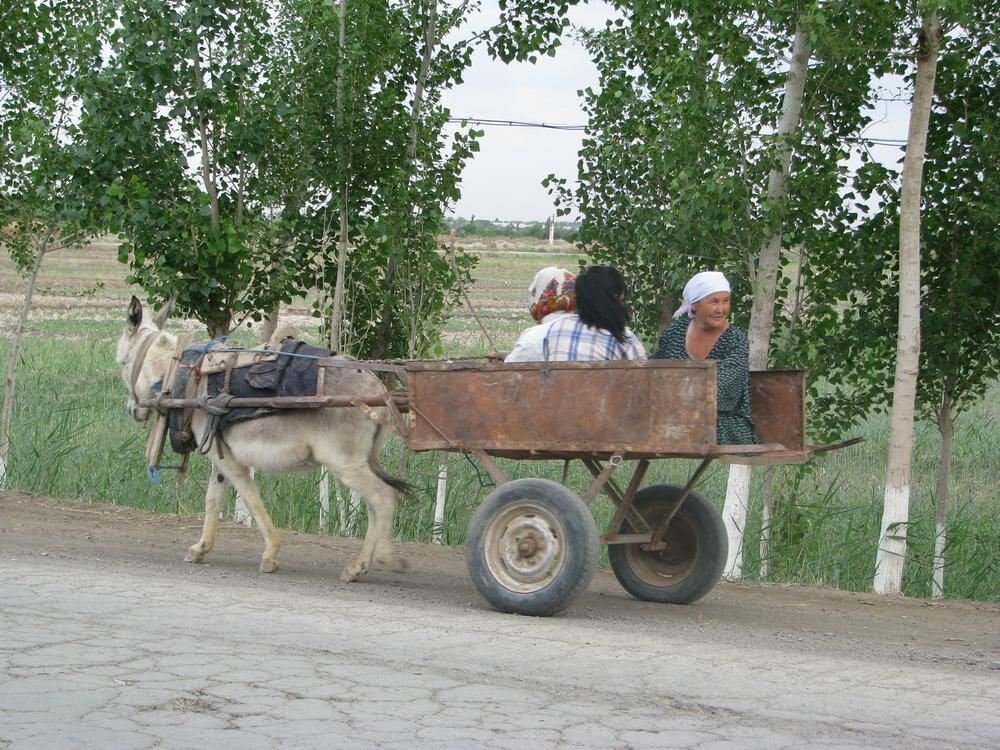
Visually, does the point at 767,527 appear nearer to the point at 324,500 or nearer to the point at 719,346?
the point at 719,346

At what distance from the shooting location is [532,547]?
23.7 ft

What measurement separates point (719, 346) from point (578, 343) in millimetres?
871

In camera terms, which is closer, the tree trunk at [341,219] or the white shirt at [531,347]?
the white shirt at [531,347]

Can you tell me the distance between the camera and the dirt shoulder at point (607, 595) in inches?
281

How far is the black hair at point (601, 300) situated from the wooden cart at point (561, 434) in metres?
0.56

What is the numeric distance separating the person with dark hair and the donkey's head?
10.2 feet

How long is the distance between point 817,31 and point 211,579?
5677 millimetres

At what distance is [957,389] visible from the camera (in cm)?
1159

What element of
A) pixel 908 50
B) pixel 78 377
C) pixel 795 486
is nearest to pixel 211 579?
pixel 795 486

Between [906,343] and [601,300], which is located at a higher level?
[906,343]

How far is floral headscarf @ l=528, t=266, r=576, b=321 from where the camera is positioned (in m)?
7.91

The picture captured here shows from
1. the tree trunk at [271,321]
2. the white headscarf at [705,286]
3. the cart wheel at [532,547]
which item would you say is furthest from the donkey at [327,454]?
the tree trunk at [271,321]

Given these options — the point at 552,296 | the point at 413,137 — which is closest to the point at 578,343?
the point at 552,296

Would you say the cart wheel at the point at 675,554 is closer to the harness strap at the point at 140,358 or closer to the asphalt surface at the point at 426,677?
the asphalt surface at the point at 426,677
